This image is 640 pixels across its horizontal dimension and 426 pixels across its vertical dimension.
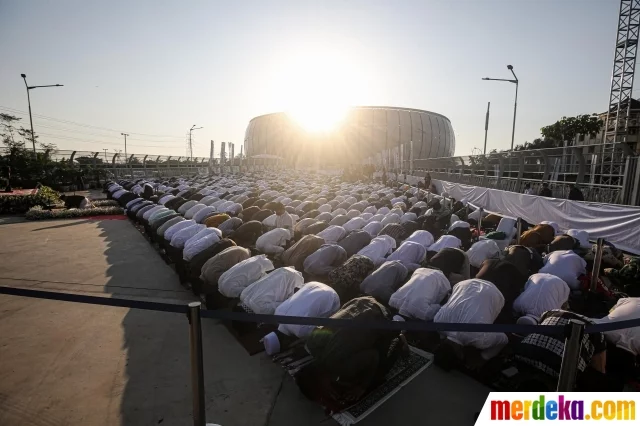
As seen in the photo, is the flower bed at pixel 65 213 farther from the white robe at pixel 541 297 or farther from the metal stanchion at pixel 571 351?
the metal stanchion at pixel 571 351

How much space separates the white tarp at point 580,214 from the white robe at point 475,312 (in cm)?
713

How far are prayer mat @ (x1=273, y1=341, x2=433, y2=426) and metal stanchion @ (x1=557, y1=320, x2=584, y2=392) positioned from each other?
1983 millimetres

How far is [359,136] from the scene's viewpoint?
312 ft

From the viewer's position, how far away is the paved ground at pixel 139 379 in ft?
11.6

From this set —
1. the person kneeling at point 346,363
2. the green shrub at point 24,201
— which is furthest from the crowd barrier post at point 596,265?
the green shrub at point 24,201

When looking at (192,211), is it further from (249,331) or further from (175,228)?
(249,331)

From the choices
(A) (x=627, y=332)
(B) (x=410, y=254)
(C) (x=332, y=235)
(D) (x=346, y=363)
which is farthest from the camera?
(C) (x=332, y=235)

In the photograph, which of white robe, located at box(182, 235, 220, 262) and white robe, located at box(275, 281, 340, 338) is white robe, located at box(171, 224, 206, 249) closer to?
white robe, located at box(182, 235, 220, 262)

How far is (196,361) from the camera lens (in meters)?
2.26

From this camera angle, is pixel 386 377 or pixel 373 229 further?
pixel 373 229

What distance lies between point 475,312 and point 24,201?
22220 millimetres

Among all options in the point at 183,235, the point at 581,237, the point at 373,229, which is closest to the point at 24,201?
the point at 183,235

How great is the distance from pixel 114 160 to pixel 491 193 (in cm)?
3514

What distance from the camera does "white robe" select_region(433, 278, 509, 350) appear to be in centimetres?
412
